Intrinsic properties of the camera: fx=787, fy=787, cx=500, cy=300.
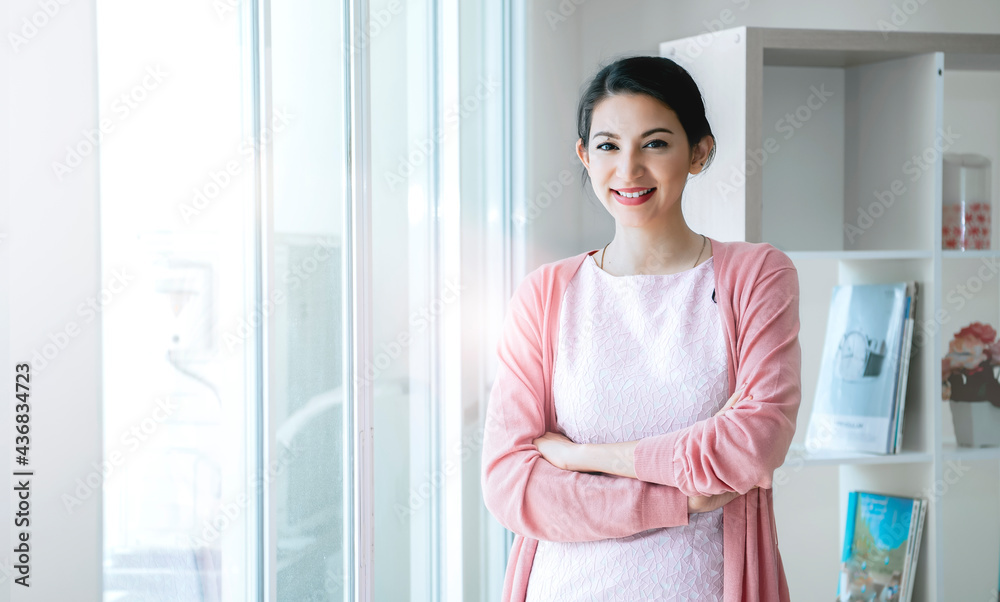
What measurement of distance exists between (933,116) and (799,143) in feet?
1.54

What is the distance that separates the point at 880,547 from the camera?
6.55 feet

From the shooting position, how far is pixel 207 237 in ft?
3.07

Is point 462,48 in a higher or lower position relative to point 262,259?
higher

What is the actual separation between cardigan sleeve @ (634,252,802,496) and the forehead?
0.29 metres

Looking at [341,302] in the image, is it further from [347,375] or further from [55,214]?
[55,214]

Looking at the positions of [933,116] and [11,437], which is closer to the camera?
[11,437]

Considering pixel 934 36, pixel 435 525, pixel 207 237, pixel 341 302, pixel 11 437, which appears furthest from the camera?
pixel 934 36

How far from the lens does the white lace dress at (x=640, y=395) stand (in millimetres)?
1168

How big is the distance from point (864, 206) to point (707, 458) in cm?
134

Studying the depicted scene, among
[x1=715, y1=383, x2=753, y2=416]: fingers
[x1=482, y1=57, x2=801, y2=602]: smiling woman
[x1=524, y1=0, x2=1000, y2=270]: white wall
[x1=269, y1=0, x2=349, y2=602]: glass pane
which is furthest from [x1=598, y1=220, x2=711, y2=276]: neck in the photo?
[x1=524, y1=0, x2=1000, y2=270]: white wall

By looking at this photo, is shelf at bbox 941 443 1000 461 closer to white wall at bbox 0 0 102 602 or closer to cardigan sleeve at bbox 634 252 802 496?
cardigan sleeve at bbox 634 252 802 496

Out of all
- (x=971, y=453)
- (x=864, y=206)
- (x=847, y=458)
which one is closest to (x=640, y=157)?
(x=847, y=458)

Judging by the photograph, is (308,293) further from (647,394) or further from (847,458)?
(847,458)

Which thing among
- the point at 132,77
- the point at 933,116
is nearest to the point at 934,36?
the point at 933,116
